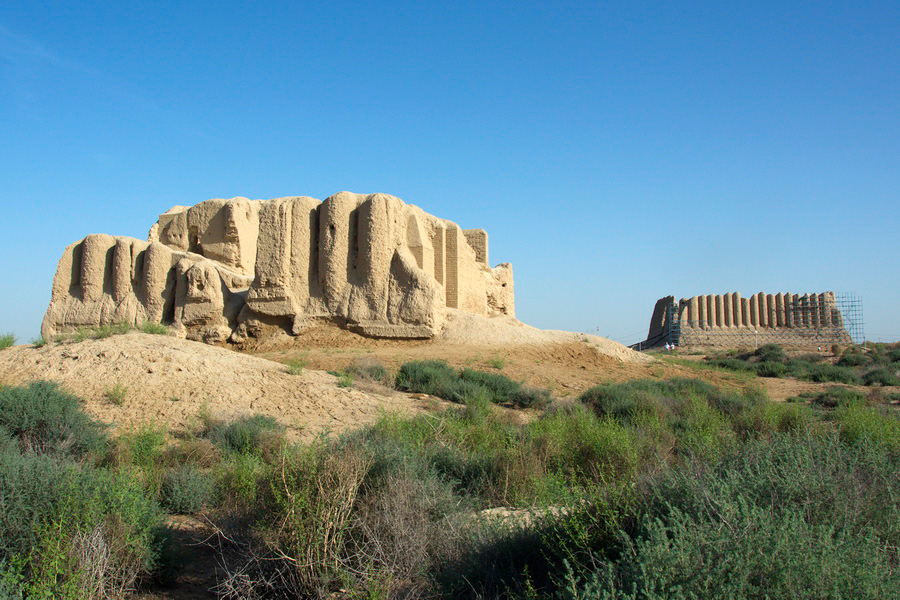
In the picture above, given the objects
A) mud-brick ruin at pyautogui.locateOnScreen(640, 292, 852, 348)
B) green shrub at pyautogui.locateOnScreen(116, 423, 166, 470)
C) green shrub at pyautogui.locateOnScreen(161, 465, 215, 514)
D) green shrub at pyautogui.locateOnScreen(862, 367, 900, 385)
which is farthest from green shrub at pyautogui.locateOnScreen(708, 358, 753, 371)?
green shrub at pyautogui.locateOnScreen(161, 465, 215, 514)

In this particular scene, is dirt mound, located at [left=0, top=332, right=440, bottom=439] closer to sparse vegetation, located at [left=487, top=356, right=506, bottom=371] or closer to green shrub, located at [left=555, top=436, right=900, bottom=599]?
sparse vegetation, located at [left=487, top=356, right=506, bottom=371]

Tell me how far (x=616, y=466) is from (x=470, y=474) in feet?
4.21

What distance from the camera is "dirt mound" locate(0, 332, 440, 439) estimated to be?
8.34 m

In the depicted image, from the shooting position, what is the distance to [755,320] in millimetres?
33000

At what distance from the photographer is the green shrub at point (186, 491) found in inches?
200

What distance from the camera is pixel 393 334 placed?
1648cm

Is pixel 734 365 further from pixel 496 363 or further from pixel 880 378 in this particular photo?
pixel 496 363

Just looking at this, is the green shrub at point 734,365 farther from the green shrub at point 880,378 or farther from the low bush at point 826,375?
the green shrub at point 880,378

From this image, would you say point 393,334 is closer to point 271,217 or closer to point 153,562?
point 271,217

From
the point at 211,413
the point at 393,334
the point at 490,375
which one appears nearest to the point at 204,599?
the point at 211,413

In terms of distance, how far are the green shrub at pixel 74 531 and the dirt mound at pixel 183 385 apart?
12.2ft

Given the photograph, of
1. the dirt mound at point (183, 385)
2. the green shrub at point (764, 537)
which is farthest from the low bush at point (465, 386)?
the green shrub at point (764, 537)

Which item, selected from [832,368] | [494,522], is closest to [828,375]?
[832,368]

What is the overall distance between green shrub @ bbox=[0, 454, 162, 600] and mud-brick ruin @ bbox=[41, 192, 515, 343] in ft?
41.1
